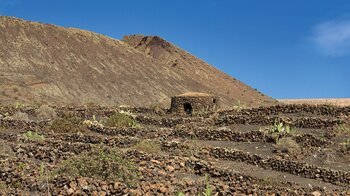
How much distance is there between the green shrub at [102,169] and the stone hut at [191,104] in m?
22.8

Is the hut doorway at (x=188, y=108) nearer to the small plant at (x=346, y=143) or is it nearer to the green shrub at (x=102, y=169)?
the small plant at (x=346, y=143)

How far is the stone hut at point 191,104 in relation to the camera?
121 ft

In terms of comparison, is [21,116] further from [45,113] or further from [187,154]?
[187,154]

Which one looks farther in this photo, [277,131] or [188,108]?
[188,108]

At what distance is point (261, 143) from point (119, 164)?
12.6m

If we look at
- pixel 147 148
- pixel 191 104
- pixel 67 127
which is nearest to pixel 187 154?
pixel 147 148

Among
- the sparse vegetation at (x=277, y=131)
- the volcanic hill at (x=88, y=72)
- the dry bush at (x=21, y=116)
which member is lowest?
the sparse vegetation at (x=277, y=131)

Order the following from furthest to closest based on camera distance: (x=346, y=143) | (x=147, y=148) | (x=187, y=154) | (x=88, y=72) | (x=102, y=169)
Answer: (x=88, y=72), (x=346, y=143), (x=187, y=154), (x=147, y=148), (x=102, y=169)

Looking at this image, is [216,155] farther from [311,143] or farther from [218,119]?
[218,119]

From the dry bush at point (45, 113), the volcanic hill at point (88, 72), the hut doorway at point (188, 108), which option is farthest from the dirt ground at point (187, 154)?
the volcanic hill at point (88, 72)

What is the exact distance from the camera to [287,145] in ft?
74.7

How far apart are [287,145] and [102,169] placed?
11619mm

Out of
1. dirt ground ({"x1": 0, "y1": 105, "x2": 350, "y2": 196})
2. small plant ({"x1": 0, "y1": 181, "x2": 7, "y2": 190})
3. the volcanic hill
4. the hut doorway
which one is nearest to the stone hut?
the hut doorway

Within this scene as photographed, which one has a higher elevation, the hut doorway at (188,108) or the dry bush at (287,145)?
the hut doorway at (188,108)
